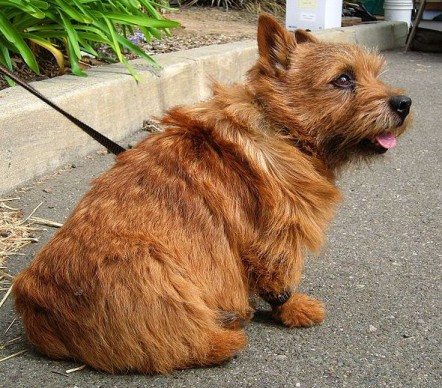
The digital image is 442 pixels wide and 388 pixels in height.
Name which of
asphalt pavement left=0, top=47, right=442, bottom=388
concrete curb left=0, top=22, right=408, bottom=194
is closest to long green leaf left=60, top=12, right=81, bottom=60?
concrete curb left=0, top=22, right=408, bottom=194

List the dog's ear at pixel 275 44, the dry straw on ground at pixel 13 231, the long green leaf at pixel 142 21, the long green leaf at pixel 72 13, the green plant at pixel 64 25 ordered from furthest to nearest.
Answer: the long green leaf at pixel 142 21 → the long green leaf at pixel 72 13 → the green plant at pixel 64 25 → the dry straw on ground at pixel 13 231 → the dog's ear at pixel 275 44

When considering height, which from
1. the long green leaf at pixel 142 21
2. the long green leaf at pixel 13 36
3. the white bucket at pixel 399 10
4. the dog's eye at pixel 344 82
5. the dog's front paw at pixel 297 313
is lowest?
the white bucket at pixel 399 10

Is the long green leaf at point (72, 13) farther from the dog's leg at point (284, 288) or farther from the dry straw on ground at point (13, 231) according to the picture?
the dog's leg at point (284, 288)

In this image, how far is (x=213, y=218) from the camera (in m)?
3.04

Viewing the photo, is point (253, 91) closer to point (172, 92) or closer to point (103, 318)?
point (103, 318)

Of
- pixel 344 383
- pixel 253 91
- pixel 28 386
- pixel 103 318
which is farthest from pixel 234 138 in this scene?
pixel 28 386

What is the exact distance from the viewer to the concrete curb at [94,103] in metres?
5.04

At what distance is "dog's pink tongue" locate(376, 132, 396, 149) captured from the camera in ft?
10.5

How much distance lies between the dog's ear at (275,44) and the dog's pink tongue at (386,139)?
0.56 metres

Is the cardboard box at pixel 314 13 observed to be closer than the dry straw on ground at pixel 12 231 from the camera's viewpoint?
No

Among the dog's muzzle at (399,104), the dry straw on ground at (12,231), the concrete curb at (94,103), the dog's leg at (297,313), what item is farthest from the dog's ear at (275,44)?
the concrete curb at (94,103)

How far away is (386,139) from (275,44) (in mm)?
705

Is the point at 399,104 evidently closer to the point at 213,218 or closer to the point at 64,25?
the point at 213,218

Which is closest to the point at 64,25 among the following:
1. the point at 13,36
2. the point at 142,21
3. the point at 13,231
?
the point at 13,36
